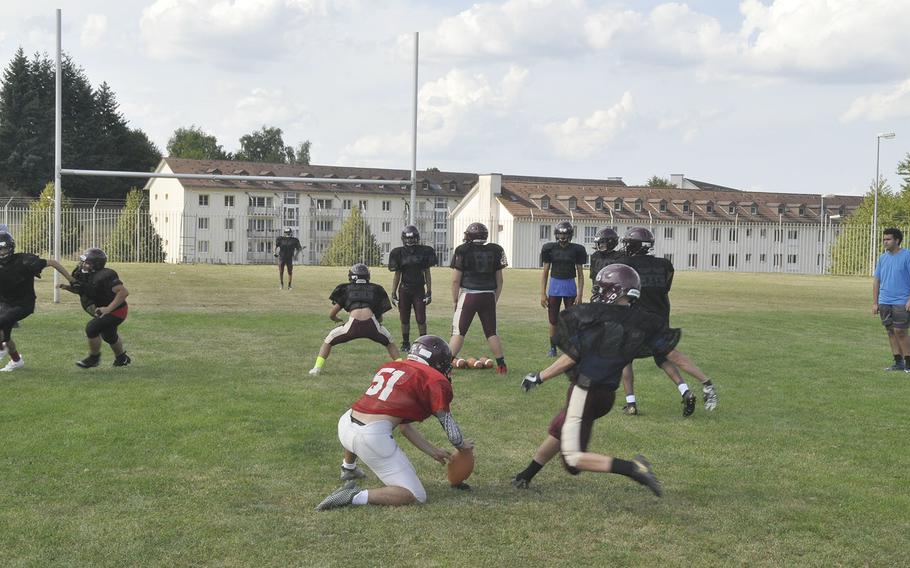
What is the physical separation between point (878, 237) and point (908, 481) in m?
45.7

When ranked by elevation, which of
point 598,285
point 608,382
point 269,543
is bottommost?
point 269,543

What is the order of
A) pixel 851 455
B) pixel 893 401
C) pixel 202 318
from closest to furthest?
pixel 851 455 < pixel 893 401 < pixel 202 318

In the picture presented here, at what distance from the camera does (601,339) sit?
6.29 meters

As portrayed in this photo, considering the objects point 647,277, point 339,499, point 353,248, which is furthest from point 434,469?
point 353,248

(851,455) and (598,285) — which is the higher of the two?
(598,285)

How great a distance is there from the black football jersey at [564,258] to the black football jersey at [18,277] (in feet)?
21.5

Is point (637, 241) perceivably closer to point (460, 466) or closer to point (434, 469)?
point (434, 469)

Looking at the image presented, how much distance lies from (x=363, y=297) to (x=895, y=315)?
701 cm

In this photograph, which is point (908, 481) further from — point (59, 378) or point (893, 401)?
point (59, 378)

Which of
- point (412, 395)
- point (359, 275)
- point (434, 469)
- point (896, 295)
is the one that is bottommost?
point (434, 469)

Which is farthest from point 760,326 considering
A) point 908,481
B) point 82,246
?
point 82,246

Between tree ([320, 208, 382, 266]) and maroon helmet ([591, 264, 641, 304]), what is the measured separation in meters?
43.3

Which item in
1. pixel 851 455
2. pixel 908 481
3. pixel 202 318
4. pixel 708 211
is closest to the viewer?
pixel 908 481

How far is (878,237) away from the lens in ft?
160
